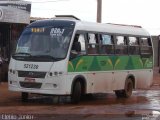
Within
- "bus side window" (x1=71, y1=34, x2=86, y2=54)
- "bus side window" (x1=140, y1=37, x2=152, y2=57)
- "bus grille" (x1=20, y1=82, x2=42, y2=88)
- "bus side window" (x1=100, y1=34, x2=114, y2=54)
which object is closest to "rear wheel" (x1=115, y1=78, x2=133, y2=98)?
"bus side window" (x1=140, y1=37, x2=152, y2=57)

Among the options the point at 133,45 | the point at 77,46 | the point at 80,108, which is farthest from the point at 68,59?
the point at 133,45

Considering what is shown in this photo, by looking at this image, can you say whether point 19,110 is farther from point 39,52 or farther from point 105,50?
point 105,50

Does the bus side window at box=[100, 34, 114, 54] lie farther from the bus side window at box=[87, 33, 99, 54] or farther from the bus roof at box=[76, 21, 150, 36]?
the bus side window at box=[87, 33, 99, 54]

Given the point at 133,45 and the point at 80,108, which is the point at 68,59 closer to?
the point at 80,108

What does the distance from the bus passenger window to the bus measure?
0.65 m

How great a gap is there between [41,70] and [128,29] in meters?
5.62

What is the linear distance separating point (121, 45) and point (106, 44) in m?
1.24

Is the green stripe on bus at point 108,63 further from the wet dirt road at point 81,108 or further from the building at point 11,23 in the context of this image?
the building at point 11,23

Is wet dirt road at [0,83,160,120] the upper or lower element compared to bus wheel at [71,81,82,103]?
lower

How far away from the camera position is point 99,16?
96.3ft

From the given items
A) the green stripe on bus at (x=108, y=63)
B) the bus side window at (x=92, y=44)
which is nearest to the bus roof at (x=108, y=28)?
the bus side window at (x=92, y=44)

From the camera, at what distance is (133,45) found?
20.6 m

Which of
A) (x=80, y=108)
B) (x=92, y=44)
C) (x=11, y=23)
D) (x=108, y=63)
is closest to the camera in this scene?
(x=80, y=108)

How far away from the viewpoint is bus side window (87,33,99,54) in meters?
17.5
